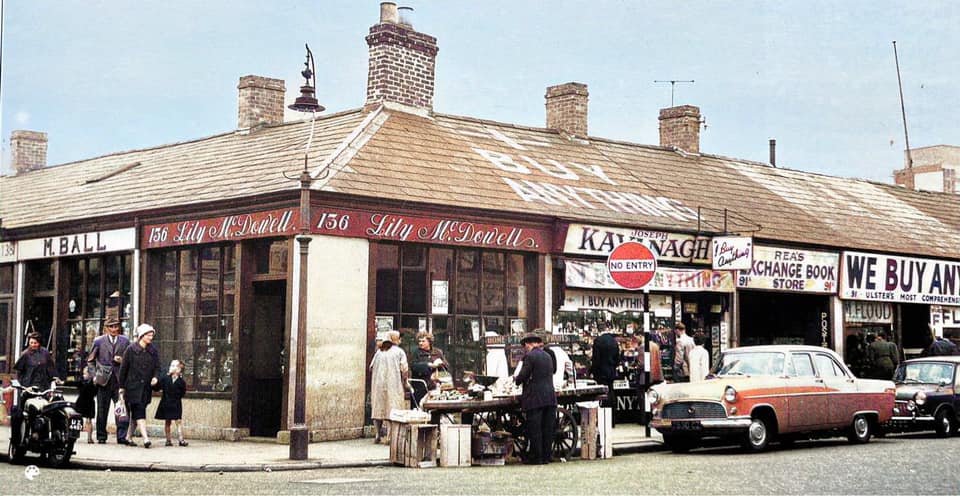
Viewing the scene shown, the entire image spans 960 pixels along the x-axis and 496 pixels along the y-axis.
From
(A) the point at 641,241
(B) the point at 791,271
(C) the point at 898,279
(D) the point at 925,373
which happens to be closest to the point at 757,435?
(D) the point at 925,373

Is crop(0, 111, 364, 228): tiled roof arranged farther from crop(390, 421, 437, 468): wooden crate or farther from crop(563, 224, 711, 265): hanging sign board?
crop(390, 421, 437, 468): wooden crate

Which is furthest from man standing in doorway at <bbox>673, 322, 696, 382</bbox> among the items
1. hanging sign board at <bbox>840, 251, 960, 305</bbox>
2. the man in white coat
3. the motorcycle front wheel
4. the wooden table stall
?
the motorcycle front wheel

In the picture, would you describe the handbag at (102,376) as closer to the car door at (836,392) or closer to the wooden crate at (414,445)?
the wooden crate at (414,445)

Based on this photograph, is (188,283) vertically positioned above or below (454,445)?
above

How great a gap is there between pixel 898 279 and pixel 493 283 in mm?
12520

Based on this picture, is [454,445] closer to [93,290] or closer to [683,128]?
[93,290]

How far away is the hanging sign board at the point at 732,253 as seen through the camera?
2309cm

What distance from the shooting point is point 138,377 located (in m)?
17.6

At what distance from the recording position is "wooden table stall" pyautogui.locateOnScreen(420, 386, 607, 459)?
1532 cm

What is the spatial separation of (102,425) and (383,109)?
26.9ft

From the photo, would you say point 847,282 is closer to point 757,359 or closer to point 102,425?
point 757,359

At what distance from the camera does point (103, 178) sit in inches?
1019

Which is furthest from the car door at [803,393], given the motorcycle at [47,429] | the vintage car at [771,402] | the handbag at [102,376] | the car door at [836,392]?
the handbag at [102,376]

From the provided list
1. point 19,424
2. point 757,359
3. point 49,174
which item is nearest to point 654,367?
point 757,359
